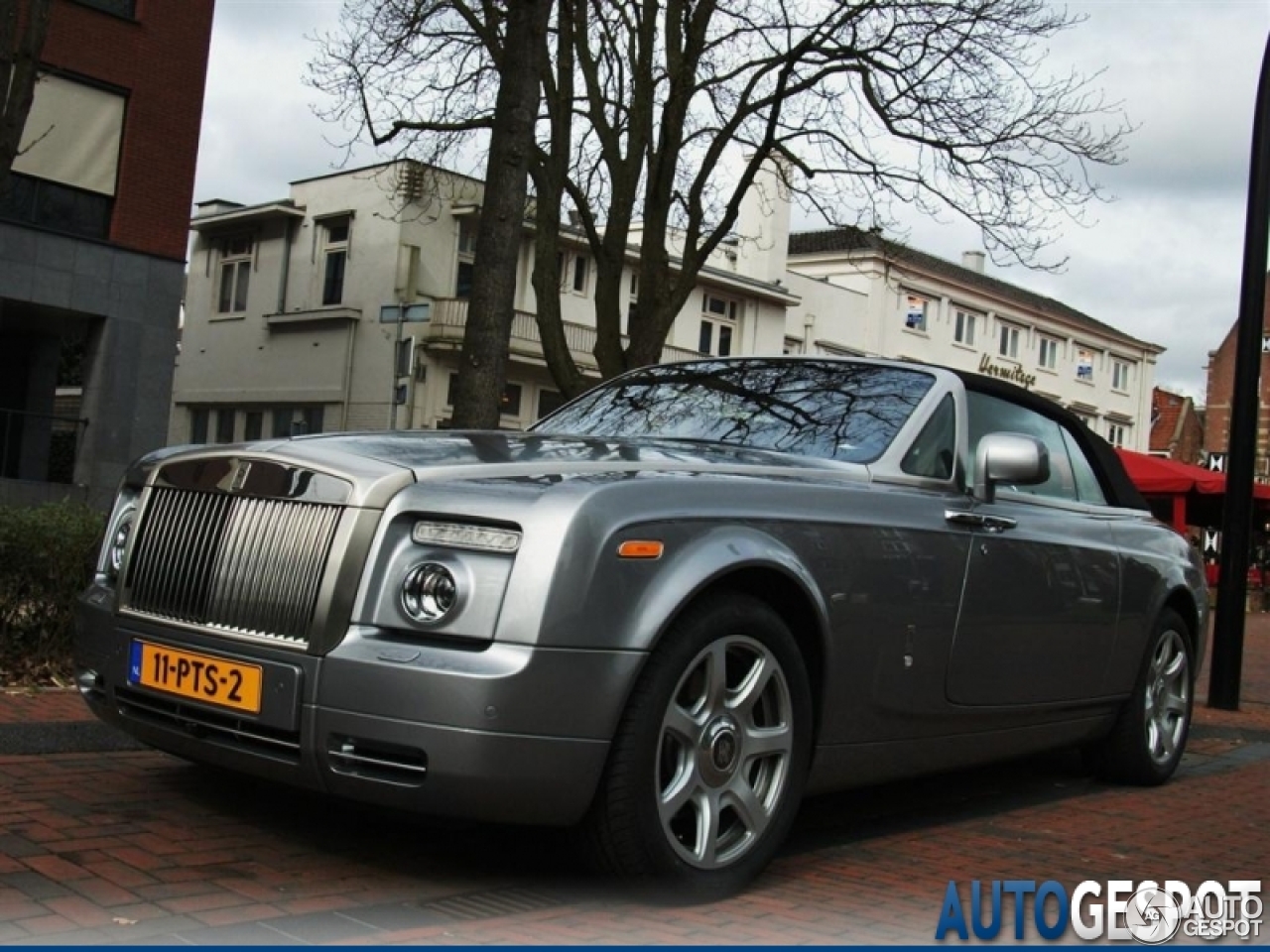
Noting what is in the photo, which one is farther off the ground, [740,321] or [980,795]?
[740,321]

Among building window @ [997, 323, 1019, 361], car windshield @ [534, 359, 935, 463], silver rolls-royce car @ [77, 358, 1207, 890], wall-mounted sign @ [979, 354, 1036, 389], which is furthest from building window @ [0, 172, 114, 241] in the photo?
building window @ [997, 323, 1019, 361]

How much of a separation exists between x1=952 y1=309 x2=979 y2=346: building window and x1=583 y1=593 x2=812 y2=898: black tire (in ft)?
167

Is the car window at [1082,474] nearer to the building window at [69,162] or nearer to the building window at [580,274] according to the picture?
the building window at [69,162]

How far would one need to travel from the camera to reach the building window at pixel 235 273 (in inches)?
1543

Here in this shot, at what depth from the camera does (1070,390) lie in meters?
60.5

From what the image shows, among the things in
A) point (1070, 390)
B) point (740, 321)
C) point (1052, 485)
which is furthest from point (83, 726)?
point (1070, 390)

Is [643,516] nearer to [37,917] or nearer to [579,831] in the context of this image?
[579,831]

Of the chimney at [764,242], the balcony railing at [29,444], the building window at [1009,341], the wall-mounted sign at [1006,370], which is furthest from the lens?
the building window at [1009,341]

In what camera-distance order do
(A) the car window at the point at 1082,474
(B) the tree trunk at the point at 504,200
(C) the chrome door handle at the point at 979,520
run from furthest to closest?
(B) the tree trunk at the point at 504,200 → (A) the car window at the point at 1082,474 → (C) the chrome door handle at the point at 979,520

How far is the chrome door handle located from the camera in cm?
480

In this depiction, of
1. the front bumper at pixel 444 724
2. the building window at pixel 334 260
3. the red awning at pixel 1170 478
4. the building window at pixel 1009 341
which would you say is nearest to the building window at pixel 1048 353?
the building window at pixel 1009 341

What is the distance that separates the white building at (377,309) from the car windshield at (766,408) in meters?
23.1

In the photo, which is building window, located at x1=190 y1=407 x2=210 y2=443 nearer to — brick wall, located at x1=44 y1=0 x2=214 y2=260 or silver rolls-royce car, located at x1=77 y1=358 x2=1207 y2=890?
brick wall, located at x1=44 y1=0 x2=214 y2=260

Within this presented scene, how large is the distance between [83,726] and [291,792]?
1.36m
